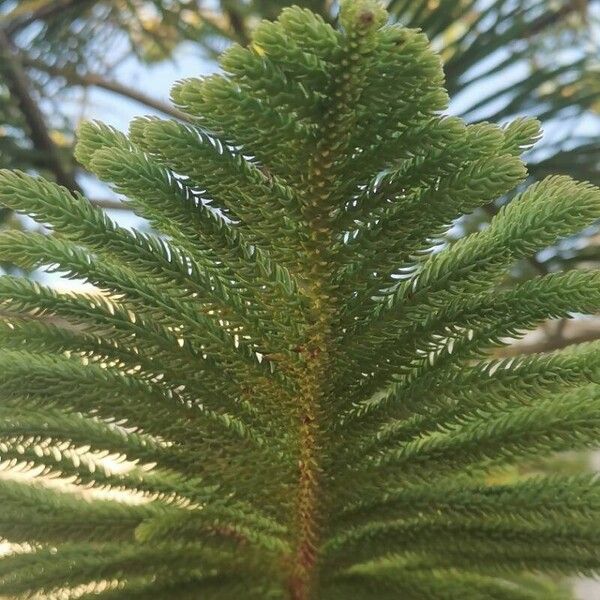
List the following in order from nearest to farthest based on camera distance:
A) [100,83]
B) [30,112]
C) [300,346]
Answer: [300,346], [30,112], [100,83]

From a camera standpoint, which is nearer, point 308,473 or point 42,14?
point 308,473

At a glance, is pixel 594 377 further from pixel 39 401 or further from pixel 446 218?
pixel 39 401

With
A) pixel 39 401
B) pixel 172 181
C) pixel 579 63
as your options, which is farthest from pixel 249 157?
pixel 579 63

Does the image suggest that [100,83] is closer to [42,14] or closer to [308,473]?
[42,14]

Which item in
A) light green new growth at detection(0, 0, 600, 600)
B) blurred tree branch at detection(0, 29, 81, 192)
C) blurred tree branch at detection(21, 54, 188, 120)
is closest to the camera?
light green new growth at detection(0, 0, 600, 600)

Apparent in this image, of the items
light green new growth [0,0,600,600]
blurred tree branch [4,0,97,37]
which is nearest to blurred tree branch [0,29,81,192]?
blurred tree branch [4,0,97,37]

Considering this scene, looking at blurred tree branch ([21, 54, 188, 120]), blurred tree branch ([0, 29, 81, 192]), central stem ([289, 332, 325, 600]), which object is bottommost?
central stem ([289, 332, 325, 600])

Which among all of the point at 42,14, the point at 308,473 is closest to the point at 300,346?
the point at 308,473

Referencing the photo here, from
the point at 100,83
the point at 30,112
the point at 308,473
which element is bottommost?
the point at 308,473

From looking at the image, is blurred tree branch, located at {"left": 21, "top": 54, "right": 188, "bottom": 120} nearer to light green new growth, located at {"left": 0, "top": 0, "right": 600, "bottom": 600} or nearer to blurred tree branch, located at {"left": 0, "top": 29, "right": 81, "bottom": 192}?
blurred tree branch, located at {"left": 0, "top": 29, "right": 81, "bottom": 192}
